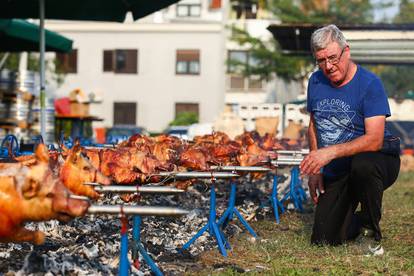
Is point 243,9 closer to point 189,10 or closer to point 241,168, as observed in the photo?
point 189,10

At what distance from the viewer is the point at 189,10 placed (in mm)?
46406

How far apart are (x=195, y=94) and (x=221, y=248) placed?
37846 millimetres

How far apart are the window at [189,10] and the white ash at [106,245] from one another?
36.6 meters

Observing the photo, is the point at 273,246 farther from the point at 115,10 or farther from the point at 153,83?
the point at 153,83

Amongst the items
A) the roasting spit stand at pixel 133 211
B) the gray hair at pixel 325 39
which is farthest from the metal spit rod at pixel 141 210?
the gray hair at pixel 325 39

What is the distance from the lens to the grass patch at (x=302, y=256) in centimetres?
641

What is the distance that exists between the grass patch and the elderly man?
0.82 ft

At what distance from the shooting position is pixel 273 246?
7.57m

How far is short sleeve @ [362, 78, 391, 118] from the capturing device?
23.8 ft

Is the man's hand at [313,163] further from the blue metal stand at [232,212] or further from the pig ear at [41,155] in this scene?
the pig ear at [41,155]

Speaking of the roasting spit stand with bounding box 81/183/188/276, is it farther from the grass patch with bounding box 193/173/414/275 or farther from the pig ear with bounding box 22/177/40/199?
the grass patch with bounding box 193/173/414/275

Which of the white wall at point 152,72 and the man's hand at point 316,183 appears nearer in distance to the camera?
the man's hand at point 316,183

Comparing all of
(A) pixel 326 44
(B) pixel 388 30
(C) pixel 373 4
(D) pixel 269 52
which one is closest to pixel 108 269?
(A) pixel 326 44

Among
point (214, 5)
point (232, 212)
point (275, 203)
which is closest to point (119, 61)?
point (214, 5)
